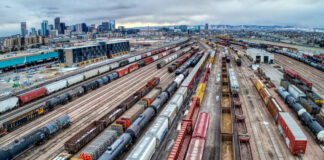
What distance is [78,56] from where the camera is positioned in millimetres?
93188

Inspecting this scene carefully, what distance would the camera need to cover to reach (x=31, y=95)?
48.4 m

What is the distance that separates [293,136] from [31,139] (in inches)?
1431

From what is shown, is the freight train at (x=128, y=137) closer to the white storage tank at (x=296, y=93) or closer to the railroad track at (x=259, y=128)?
the railroad track at (x=259, y=128)

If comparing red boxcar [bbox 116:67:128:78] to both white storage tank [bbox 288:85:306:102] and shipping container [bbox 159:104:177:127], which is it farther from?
white storage tank [bbox 288:85:306:102]

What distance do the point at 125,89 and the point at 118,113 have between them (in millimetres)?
21060

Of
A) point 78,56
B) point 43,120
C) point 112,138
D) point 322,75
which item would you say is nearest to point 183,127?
point 112,138

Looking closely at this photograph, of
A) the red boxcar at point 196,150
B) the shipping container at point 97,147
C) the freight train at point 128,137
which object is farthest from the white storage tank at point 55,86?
the red boxcar at point 196,150

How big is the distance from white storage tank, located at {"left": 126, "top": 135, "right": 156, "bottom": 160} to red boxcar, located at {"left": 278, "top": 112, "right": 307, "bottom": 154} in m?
18.4

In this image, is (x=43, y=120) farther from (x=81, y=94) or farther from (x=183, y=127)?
(x=183, y=127)

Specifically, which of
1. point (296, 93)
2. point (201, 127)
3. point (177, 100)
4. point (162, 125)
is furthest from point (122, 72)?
point (296, 93)

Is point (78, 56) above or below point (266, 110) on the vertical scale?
above

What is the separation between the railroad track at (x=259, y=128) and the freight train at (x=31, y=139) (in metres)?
31.2

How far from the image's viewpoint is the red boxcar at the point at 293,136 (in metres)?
26.0

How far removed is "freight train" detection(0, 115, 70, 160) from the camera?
26.3m
